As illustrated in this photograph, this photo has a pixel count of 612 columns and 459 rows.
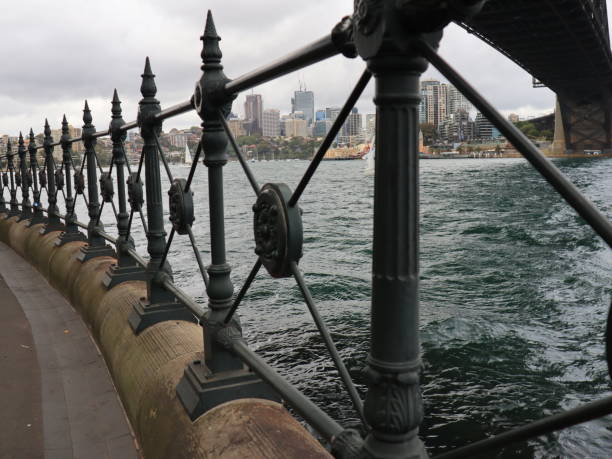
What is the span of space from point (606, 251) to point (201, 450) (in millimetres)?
17495

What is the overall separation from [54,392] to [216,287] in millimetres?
1813

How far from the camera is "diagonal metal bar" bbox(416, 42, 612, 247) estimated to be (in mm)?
984

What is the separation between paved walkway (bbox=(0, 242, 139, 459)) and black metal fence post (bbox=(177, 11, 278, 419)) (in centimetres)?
91

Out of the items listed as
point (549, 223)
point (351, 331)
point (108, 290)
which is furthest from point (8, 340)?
point (549, 223)

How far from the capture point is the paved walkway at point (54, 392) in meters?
3.08

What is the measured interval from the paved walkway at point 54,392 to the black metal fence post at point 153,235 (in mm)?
588

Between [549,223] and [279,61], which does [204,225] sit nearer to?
[549,223]

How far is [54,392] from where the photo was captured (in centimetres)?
373

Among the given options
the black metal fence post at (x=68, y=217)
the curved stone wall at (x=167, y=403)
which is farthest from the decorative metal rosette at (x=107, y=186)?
the black metal fence post at (x=68, y=217)

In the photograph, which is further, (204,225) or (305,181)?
(204,225)

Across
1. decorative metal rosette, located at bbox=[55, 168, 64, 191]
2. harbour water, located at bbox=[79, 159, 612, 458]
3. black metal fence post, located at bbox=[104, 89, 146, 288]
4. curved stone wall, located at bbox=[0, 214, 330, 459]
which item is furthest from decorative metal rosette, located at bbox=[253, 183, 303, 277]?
decorative metal rosette, located at bbox=[55, 168, 64, 191]

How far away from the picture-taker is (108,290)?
4.63 m

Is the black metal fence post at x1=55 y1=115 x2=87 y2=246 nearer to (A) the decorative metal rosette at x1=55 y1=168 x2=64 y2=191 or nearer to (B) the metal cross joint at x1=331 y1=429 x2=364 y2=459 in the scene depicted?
(A) the decorative metal rosette at x1=55 y1=168 x2=64 y2=191

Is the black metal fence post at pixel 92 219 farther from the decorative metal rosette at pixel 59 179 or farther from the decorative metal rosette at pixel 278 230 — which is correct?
the decorative metal rosette at pixel 278 230
